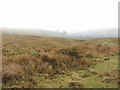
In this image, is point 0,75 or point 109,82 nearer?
point 109,82

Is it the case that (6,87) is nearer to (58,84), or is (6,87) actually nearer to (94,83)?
(58,84)

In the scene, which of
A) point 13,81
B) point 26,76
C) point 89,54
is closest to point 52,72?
point 26,76

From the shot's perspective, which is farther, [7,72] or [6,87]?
[7,72]

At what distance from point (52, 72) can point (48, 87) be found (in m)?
1.58

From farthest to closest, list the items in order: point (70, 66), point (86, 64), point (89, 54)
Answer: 1. point (89, 54)
2. point (86, 64)
3. point (70, 66)

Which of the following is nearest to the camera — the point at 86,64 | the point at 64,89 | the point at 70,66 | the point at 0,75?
the point at 64,89

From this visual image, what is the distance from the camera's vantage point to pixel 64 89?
3.58 metres

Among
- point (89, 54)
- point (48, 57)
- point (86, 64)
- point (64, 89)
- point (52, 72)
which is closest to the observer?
point (64, 89)

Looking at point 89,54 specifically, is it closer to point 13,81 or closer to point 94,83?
point 94,83

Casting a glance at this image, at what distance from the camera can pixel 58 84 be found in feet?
13.1

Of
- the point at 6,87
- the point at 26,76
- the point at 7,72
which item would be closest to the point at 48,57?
the point at 26,76

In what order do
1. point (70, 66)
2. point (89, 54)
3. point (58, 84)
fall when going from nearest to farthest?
point (58, 84)
point (70, 66)
point (89, 54)

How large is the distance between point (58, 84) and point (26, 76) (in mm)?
2117

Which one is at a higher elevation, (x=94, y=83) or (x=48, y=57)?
(x=48, y=57)
